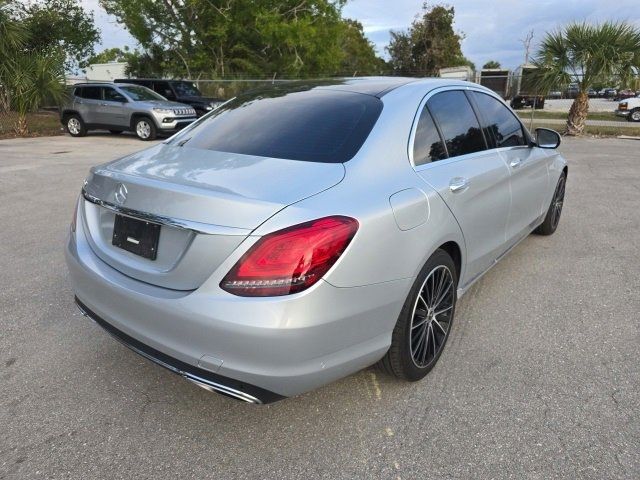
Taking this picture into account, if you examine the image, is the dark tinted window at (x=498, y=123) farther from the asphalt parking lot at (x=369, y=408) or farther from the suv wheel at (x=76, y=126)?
the suv wheel at (x=76, y=126)

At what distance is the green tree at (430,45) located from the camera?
47.0m

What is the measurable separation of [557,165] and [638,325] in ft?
6.64

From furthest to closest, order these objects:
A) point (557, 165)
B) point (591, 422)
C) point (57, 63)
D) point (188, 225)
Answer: point (57, 63) → point (557, 165) → point (591, 422) → point (188, 225)

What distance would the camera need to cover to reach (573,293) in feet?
13.1

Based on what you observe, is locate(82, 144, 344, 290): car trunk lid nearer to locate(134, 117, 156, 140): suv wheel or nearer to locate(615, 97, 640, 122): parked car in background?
locate(134, 117, 156, 140): suv wheel

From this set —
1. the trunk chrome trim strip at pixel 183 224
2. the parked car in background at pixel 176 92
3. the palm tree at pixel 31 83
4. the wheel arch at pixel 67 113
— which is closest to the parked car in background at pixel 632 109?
the parked car in background at pixel 176 92

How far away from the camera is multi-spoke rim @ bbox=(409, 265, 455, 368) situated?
264 centimetres

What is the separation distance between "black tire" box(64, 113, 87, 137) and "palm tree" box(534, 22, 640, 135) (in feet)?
48.3

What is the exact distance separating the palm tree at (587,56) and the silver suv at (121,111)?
443 inches

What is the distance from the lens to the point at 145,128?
1539cm

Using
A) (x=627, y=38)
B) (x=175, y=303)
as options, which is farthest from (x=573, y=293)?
(x=627, y=38)

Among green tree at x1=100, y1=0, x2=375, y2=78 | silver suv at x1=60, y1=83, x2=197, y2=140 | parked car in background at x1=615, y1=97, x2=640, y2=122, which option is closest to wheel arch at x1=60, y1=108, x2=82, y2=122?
silver suv at x1=60, y1=83, x2=197, y2=140

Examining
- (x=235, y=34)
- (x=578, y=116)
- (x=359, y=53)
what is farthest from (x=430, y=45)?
(x=578, y=116)

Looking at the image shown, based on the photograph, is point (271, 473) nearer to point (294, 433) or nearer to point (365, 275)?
point (294, 433)
